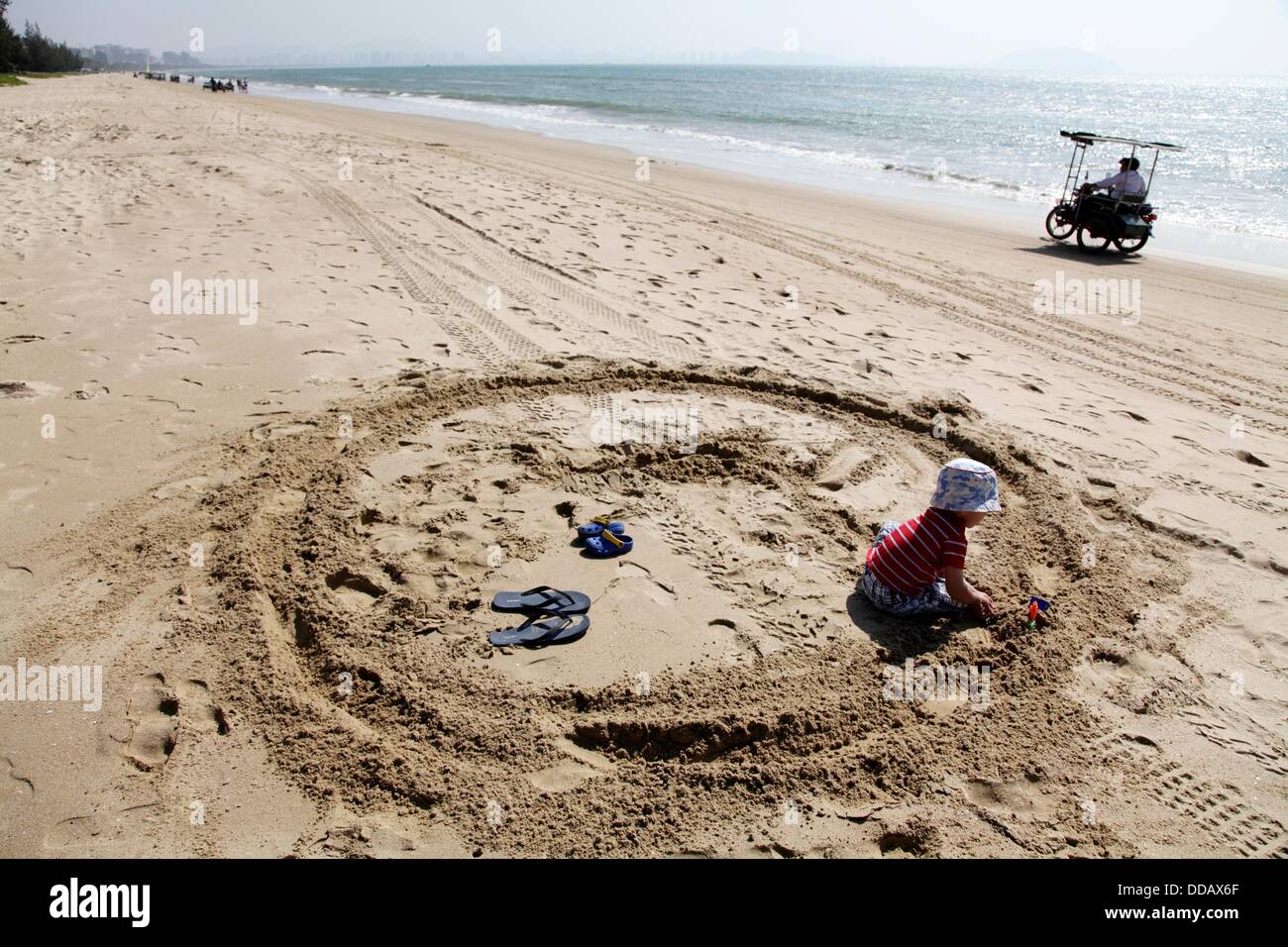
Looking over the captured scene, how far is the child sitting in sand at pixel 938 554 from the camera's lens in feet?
12.3

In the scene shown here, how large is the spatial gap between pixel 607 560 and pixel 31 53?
254ft

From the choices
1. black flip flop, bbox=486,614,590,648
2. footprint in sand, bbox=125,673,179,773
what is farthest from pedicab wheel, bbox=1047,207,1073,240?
footprint in sand, bbox=125,673,179,773

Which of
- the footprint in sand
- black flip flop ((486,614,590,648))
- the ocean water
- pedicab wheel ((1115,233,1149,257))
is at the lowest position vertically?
the footprint in sand

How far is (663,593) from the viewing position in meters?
4.09

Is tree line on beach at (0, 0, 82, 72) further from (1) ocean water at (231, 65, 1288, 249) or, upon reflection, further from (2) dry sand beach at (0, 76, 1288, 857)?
(2) dry sand beach at (0, 76, 1288, 857)

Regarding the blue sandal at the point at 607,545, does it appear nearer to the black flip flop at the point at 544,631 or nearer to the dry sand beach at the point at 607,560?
the dry sand beach at the point at 607,560

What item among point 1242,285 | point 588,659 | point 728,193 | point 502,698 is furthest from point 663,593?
point 728,193

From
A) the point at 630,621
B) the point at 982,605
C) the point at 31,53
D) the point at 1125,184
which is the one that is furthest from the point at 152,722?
the point at 31,53

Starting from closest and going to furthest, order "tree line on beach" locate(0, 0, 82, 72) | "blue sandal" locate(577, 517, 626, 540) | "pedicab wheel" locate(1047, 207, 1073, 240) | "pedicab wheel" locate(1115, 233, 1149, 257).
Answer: "blue sandal" locate(577, 517, 626, 540) → "pedicab wheel" locate(1115, 233, 1149, 257) → "pedicab wheel" locate(1047, 207, 1073, 240) → "tree line on beach" locate(0, 0, 82, 72)

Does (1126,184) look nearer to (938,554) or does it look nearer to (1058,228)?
(1058,228)

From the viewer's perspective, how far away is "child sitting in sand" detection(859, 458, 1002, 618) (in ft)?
12.3

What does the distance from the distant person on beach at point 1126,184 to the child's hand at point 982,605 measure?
38.4 feet

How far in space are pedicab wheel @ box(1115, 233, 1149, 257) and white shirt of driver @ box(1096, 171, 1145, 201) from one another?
749 millimetres
